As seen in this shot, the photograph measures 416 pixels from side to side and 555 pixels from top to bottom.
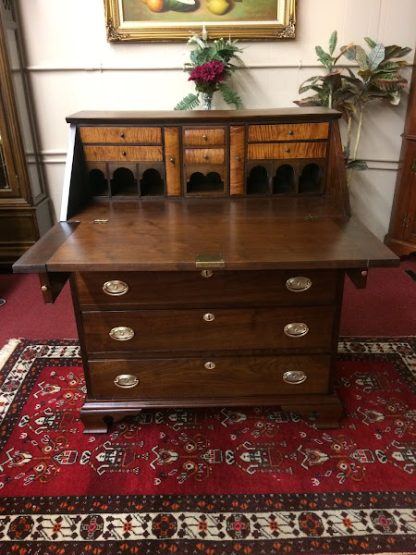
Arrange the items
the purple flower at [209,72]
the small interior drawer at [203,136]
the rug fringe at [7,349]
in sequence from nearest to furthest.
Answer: the small interior drawer at [203,136] < the rug fringe at [7,349] < the purple flower at [209,72]

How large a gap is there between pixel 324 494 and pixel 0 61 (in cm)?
295

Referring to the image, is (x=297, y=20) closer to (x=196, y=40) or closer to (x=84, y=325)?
(x=196, y=40)

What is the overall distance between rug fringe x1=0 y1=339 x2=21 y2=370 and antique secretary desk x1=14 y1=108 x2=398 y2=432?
76cm

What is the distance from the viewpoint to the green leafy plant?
2749 millimetres

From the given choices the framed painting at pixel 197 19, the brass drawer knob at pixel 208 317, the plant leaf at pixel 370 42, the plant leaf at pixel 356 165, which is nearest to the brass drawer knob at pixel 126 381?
the brass drawer knob at pixel 208 317

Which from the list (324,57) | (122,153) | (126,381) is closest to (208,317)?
(126,381)

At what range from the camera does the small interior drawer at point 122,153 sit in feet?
6.19

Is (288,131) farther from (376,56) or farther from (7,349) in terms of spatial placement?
(7,349)

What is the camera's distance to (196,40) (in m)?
2.80

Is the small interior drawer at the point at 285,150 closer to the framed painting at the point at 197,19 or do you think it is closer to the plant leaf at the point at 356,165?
the plant leaf at the point at 356,165

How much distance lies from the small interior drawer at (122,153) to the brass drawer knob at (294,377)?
1040mm

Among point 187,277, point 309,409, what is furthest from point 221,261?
point 309,409

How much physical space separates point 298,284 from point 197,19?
2.20m

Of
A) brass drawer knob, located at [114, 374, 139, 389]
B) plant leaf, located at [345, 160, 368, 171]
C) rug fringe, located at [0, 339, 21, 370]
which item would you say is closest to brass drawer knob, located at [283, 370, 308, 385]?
brass drawer knob, located at [114, 374, 139, 389]
